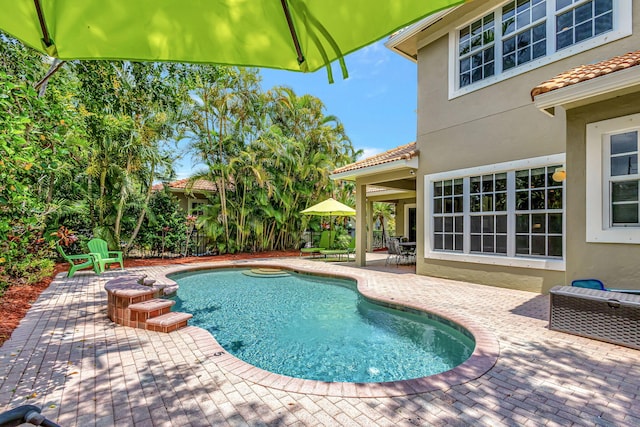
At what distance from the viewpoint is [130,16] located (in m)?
1.81

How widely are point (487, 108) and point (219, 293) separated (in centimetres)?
946

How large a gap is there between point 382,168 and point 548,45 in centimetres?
553

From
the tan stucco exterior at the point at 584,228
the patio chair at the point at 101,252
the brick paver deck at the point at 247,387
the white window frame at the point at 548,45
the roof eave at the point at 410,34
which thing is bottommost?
the brick paver deck at the point at 247,387

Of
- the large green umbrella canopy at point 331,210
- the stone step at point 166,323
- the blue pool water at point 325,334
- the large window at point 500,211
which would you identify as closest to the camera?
the blue pool water at point 325,334

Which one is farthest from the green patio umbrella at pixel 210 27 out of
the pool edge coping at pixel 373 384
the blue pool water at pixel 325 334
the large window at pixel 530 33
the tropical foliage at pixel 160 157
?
the large window at pixel 530 33

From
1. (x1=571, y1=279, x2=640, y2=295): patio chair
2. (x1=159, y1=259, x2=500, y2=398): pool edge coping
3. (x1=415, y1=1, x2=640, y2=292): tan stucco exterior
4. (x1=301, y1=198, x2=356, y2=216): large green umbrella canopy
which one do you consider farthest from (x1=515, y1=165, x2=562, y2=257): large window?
(x1=301, y1=198, x2=356, y2=216): large green umbrella canopy

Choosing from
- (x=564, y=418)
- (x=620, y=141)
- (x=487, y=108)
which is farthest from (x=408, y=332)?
(x=487, y=108)

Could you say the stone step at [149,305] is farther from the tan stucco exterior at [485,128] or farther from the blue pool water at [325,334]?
the tan stucco exterior at [485,128]

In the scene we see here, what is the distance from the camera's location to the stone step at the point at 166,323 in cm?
528

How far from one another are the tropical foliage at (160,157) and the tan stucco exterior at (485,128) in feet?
21.9

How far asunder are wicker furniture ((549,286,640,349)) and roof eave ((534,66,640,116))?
132 inches

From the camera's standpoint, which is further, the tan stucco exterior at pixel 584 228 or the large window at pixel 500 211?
the large window at pixel 500 211

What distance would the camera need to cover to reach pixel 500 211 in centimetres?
871

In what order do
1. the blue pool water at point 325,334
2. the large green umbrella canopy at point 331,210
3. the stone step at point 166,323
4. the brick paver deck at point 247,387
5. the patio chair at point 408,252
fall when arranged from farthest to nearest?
the large green umbrella canopy at point 331,210
the patio chair at point 408,252
the stone step at point 166,323
the blue pool water at point 325,334
the brick paver deck at point 247,387
